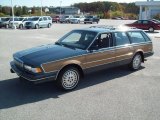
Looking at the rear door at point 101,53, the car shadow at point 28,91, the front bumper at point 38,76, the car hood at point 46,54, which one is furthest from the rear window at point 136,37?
the front bumper at point 38,76

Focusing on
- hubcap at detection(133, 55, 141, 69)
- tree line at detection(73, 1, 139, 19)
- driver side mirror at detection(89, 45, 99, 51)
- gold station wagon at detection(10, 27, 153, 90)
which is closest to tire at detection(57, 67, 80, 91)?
gold station wagon at detection(10, 27, 153, 90)

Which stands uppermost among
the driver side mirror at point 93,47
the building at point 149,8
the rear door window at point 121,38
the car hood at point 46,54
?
the building at point 149,8

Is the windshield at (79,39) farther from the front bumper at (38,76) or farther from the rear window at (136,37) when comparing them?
the rear window at (136,37)

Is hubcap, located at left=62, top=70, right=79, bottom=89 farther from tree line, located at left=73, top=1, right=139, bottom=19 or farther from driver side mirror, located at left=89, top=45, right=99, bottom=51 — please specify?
tree line, located at left=73, top=1, right=139, bottom=19

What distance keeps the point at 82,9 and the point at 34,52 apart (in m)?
120

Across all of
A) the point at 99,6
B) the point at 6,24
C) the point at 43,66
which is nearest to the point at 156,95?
the point at 43,66

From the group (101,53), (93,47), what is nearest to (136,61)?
(101,53)

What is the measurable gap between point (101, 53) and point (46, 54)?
169 cm

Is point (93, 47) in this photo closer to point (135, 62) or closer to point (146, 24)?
point (135, 62)

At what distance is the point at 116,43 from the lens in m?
7.32

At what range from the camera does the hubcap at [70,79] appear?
19.8 ft

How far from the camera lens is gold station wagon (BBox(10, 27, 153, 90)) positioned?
224 inches

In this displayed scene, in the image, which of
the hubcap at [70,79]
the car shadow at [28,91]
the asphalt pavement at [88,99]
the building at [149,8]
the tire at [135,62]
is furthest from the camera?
the building at [149,8]

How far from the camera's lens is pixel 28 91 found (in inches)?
240
